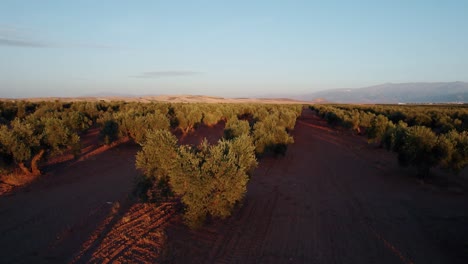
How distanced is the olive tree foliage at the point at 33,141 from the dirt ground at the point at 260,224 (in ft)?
4.30

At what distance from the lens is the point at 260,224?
10.0m

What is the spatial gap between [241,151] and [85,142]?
63.5ft

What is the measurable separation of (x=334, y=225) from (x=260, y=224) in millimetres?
2242

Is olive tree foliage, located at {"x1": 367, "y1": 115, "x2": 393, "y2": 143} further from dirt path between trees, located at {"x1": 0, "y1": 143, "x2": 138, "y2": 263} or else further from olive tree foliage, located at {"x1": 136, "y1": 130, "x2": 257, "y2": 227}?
olive tree foliage, located at {"x1": 136, "y1": 130, "x2": 257, "y2": 227}

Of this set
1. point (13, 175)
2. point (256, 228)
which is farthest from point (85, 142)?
point (256, 228)

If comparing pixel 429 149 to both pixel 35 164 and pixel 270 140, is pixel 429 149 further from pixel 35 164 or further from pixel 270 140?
pixel 35 164

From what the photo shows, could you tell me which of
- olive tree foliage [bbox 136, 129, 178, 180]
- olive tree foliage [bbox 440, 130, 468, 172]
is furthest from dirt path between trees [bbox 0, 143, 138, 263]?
olive tree foliage [bbox 440, 130, 468, 172]

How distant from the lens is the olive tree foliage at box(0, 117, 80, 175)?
14734mm

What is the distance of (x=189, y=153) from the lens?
396 inches

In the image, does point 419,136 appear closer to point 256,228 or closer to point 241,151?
point 241,151

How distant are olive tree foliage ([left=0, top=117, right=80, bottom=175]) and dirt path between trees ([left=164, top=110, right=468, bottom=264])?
367 inches

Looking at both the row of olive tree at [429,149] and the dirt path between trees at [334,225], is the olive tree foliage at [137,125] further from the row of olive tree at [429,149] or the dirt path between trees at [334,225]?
the row of olive tree at [429,149]

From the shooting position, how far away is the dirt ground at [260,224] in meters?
8.12

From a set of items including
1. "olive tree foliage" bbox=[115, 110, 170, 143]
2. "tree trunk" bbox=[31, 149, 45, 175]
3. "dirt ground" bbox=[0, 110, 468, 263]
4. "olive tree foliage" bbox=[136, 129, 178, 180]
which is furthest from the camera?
"olive tree foliage" bbox=[115, 110, 170, 143]
